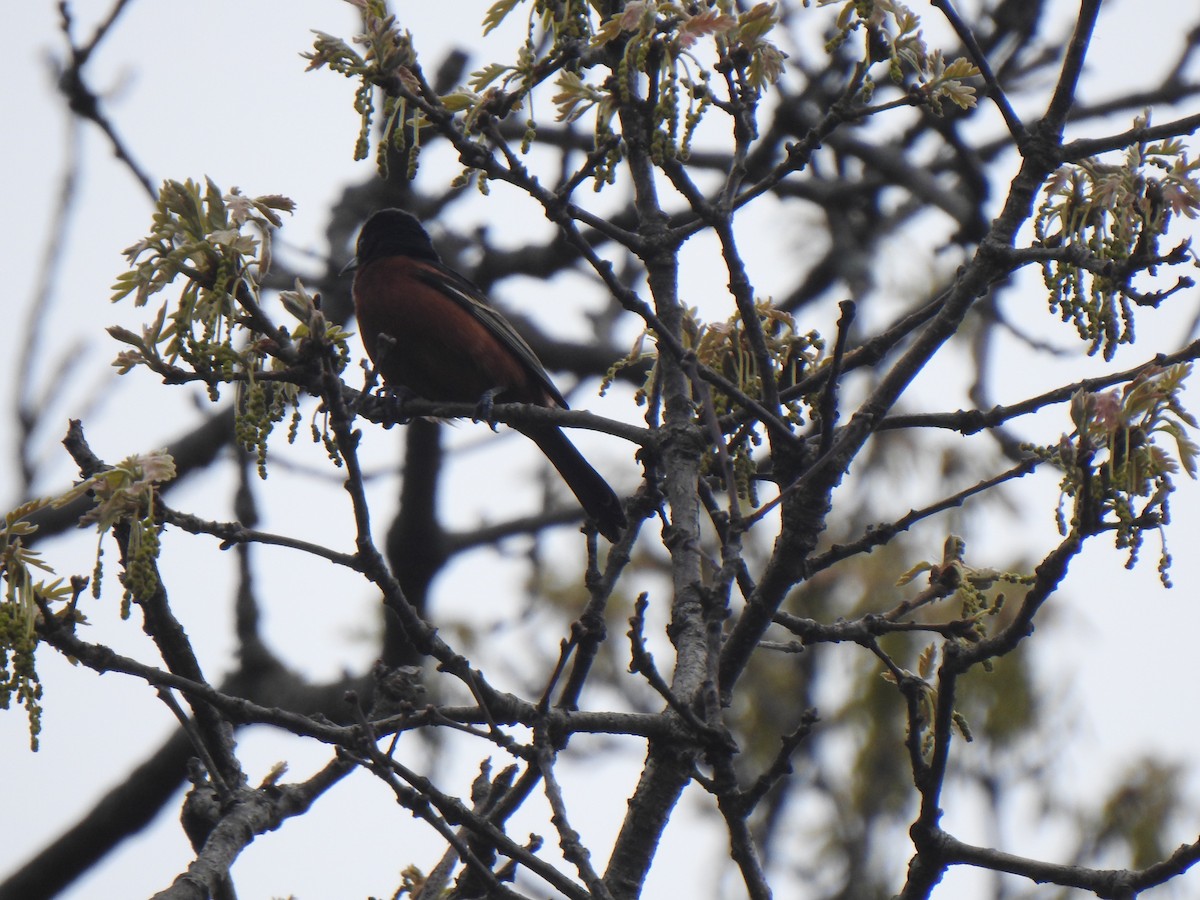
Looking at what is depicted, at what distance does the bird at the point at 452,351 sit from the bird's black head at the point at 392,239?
1.00ft

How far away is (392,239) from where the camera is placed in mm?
6250

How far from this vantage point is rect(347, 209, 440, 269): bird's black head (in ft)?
20.2

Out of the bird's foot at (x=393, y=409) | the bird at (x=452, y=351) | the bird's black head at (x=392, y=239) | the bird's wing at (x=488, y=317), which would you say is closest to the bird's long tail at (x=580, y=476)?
the bird at (x=452, y=351)

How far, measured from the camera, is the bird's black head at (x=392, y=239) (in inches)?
242

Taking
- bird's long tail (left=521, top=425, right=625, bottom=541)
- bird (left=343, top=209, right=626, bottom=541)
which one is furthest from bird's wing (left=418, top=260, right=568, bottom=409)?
bird's long tail (left=521, top=425, right=625, bottom=541)

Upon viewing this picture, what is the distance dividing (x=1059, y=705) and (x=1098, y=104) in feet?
11.1

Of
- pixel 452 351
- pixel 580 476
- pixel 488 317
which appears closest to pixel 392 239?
pixel 488 317

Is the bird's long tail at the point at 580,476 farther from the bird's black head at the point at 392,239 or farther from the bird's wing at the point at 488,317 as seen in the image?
the bird's black head at the point at 392,239

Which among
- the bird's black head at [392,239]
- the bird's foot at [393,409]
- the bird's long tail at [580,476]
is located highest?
the bird's black head at [392,239]

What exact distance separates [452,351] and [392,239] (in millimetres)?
1106

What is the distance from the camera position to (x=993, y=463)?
829 cm

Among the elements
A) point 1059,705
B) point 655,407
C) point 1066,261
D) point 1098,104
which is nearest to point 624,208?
point 1098,104

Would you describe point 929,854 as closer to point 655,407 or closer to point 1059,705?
point 655,407

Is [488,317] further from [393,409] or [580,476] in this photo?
[393,409]
